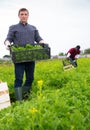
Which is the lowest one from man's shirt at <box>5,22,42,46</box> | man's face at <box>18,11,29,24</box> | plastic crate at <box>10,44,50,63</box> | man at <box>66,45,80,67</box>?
man at <box>66,45,80,67</box>

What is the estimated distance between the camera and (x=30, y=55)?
774 cm

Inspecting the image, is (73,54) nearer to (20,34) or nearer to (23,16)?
(20,34)

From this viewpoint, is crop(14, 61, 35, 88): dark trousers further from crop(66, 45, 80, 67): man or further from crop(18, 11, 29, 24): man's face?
crop(66, 45, 80, 67): man

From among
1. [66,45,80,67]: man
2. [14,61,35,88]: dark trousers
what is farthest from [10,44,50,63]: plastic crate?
[66,45,80,67]: man

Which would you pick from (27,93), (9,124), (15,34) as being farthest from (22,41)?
(9,124)

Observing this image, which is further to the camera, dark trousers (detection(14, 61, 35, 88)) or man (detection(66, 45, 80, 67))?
man (detection(66, 45, 80, 67))

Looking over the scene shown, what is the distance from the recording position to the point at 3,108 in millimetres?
7152

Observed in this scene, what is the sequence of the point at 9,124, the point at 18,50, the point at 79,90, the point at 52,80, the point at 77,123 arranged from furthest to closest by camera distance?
the point at 52,80, the point at 18,50, the point at 79,90, the point at 9,124, the point at 77,123

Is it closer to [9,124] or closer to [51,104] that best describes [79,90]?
[51,104]

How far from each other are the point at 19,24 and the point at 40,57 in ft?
2.45

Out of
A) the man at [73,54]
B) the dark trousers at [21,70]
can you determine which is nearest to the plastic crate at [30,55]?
the dark trousers at [21,70]

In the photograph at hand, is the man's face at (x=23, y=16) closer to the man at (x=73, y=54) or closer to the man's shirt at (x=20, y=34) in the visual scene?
the man's shirt at (x=20, y=34)

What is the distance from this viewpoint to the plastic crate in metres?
7.51

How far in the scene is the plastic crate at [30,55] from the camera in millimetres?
7514
